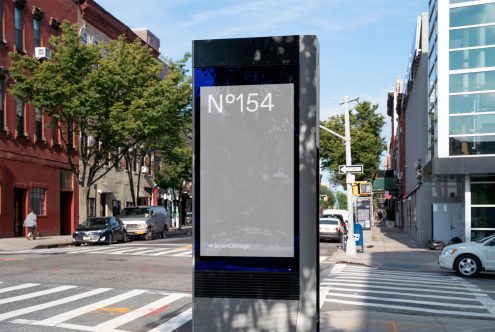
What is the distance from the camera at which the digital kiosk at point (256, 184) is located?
19.2 ft

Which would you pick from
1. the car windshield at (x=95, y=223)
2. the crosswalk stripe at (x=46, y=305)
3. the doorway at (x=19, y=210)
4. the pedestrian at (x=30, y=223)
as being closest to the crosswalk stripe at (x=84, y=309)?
the crosswalk stripe at (x=46, y=305)

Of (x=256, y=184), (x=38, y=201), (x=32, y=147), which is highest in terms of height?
(x=32, y=147)

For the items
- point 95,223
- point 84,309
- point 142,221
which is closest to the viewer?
point 84,309

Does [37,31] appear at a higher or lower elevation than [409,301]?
higher

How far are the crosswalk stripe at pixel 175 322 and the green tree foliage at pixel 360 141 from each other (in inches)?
1909

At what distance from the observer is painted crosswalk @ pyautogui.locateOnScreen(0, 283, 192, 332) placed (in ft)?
31.0

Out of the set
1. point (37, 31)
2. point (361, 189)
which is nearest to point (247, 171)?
point (361, 189)

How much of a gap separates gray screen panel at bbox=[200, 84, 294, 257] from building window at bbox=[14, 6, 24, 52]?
31876 mm

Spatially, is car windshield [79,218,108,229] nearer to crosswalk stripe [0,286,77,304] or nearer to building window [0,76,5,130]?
building window [0,76,5,130]

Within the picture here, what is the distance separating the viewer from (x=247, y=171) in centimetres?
602

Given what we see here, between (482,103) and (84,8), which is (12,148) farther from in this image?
(482,103)

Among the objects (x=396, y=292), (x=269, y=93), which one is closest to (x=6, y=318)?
(x=269, y=93)

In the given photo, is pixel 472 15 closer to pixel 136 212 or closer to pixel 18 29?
pixel 136 212

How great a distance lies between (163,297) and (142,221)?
79.6ft
